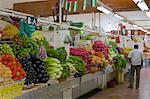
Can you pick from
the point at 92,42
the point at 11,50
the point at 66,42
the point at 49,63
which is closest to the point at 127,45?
A: the point at 92,42

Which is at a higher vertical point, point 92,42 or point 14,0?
point 14,0

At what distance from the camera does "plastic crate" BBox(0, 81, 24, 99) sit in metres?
3.06

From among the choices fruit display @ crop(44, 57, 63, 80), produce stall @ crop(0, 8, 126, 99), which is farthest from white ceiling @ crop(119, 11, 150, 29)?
fruit display @ crop(44, 57, 63, 80)

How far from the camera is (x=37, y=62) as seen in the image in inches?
158

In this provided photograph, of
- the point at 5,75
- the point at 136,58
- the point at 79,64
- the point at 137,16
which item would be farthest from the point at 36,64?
the point at 137,16

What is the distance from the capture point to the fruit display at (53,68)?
4.35 metres

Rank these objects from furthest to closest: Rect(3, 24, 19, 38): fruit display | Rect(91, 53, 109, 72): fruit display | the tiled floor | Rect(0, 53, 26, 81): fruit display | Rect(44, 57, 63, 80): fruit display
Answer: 1. the tiled floor
2. Rect(91, 53, 109, 72): fruit display
3. Rect(44, 57, 63, 80): fruit display
4. Rect(3, 24, 19, 38): fruit display
5. Rect(0, 53, 26, 81): fruit display

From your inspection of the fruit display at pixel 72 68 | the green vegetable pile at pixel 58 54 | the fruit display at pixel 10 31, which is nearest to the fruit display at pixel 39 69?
the fruit display at pixel 10 31

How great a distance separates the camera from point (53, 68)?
4395mm

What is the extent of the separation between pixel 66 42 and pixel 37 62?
1.87 metres

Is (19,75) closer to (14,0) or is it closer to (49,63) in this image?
(49,63)

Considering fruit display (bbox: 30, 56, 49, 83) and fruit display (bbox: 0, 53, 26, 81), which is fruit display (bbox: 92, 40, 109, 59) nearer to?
fruit display (bbox: 30, 56, 49, 83)

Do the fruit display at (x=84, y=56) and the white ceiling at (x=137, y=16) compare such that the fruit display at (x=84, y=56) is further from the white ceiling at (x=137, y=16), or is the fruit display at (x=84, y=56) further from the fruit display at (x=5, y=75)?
the white ceiling at (x=137, y=16)

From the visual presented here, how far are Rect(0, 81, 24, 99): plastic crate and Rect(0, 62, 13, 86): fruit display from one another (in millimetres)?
61
